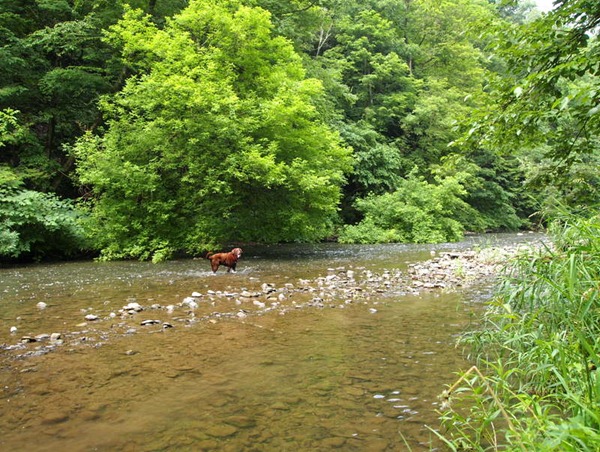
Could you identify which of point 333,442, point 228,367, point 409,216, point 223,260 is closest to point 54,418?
point 228,367

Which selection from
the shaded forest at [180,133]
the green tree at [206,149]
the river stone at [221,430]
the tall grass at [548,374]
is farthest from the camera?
the green tree at [206,149]

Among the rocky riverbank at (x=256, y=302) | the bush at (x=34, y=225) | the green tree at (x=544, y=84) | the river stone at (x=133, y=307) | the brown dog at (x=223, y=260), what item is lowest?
the rocky riverbank at (x=256, y=302)

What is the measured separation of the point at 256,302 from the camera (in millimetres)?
6652

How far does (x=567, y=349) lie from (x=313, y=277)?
22.5 feet

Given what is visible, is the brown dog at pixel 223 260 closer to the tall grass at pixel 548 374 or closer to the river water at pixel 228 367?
the river water at pixel 228 367

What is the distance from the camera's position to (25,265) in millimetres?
11398

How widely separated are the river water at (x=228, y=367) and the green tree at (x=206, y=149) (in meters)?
5.18

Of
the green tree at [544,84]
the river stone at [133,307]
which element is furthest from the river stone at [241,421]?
the river stone at [133,307]

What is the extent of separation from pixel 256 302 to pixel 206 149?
23.5ft

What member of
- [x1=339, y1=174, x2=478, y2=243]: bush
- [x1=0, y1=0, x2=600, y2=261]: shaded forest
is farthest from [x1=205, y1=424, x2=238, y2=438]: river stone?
[x1=339, y1=174, x2=478, y2=243]: bush

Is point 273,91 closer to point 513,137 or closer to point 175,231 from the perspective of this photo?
point 175,231

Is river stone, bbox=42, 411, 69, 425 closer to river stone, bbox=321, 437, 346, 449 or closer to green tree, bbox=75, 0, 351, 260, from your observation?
river stone, bbox=321, 437, 346, 449

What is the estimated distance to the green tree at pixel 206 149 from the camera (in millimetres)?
12281

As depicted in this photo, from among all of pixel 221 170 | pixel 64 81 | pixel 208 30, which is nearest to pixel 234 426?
pixel 221 170
